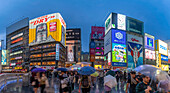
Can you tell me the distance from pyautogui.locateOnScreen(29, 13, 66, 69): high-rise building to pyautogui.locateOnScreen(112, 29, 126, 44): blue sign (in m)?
36.7

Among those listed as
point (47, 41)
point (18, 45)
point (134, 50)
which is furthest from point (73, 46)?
point (134, 50)

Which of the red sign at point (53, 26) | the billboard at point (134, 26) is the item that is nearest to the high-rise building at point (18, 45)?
the red sign at point (53, 26)

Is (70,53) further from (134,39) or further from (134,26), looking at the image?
(134,39)

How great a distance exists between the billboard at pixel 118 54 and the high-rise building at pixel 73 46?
6192cm

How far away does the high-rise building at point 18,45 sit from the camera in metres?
126

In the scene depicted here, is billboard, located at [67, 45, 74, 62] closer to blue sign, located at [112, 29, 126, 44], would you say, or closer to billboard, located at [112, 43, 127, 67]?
blue sign, located at [112, 29, 126, 44]

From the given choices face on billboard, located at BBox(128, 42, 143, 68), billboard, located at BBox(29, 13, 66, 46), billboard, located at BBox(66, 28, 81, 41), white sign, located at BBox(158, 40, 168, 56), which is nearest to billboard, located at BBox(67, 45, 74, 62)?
billboard, located at BBox(66, 28, 81, 41)

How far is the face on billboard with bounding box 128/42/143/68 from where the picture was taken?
83812 millimetres

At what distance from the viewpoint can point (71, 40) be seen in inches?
5960

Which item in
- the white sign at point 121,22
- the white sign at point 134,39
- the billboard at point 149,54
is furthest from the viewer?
the billboard at point 149,54

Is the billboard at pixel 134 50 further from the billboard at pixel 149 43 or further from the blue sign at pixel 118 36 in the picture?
the billboard at pixel 149 43

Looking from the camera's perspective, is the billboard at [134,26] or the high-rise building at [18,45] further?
the high-rise building at [18,45]

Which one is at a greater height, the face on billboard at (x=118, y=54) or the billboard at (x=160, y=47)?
the billboard at (x=160, y=47)

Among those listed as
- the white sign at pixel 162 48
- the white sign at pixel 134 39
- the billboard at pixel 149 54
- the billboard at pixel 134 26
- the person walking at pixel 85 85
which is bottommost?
the person walking at pixel 85 85
